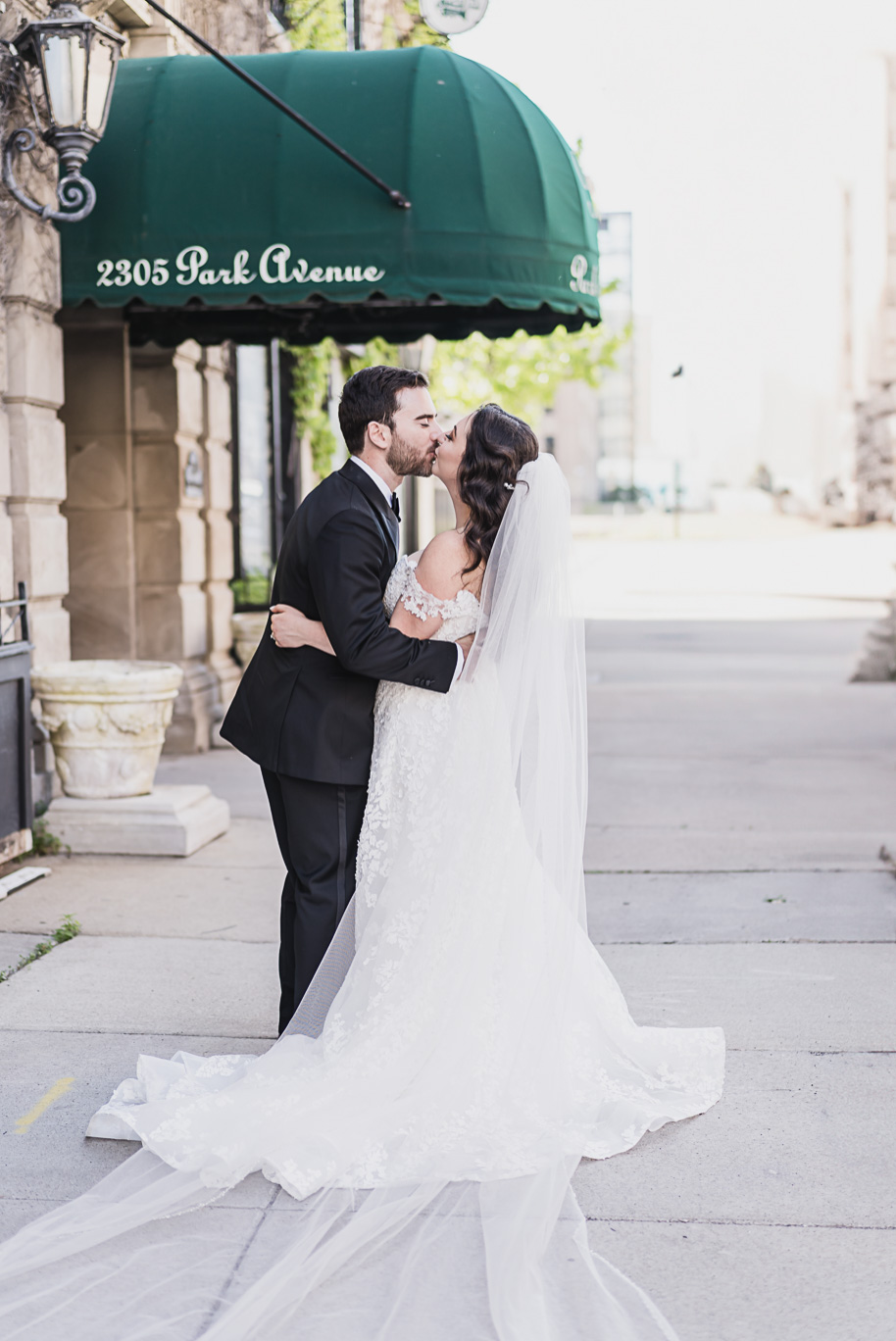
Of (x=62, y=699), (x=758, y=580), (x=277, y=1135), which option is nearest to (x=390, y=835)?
(x=277, y=1135)

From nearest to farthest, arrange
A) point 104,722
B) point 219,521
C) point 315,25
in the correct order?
point 104,722 < point 219,521 < point 315,25

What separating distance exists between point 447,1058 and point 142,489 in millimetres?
7107

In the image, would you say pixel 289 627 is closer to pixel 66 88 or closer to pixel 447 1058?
pixel 447 1058

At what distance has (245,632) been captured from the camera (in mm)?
11086

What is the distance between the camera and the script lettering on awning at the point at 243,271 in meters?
7.36

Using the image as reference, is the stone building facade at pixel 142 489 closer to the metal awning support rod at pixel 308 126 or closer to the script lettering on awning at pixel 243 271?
the script lettering on awning at pixel 243 271

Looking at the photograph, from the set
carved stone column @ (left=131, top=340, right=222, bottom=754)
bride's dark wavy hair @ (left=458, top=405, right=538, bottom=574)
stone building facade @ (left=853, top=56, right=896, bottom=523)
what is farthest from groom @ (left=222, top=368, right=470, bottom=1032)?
stone building facade @ (left=853, top=56, right=896, bottom=523)

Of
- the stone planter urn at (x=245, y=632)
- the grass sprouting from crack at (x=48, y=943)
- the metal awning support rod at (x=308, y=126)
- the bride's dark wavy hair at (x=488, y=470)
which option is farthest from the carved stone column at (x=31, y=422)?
the bride's dark wavy hair at (x=488, y=470)

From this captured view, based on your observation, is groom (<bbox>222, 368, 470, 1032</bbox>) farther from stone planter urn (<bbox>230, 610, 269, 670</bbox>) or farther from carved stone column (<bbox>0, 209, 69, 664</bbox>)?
stone planter urn (<bbox>230, 610, 269, 670</bbox>)

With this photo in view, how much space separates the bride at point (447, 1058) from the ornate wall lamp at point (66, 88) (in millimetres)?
4071

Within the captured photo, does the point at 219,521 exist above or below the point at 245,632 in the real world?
above

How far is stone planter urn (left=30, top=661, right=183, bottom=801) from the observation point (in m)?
7.00

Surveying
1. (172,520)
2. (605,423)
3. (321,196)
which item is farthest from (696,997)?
(605,423)

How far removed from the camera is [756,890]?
6.46 metres
